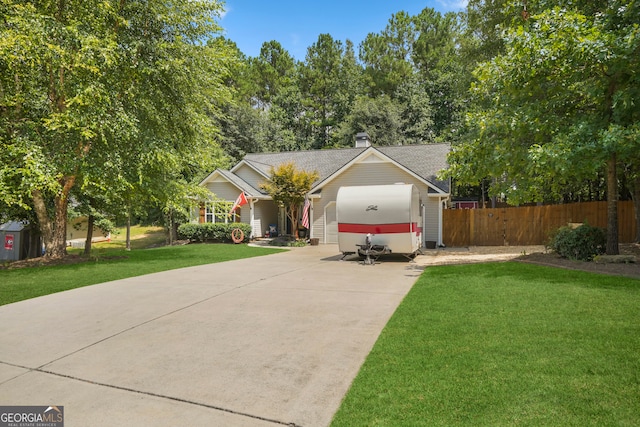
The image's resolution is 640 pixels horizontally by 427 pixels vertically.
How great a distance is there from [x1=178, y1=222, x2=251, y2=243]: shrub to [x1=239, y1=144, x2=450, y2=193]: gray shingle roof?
4.04 m

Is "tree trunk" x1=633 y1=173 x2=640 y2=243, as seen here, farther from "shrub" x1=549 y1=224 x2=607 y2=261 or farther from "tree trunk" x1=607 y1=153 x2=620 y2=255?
"shrub" x1=549 y1=224 x2=607 y2=261

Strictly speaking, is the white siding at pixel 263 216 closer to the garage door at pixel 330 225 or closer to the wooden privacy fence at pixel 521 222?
the garage door at pixel 330 225

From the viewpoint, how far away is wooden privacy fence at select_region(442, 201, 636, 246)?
1600 centimetres

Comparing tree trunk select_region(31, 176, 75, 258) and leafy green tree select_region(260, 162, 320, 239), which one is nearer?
tree trunk select_region(31, 176, 75, 258)

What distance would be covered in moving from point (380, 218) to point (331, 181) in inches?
343

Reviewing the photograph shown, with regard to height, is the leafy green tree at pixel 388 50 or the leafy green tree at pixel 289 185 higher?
the leafy green tree at pixel 388 50

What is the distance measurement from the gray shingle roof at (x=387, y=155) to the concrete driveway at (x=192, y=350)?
44.4 feet

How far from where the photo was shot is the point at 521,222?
1783cm

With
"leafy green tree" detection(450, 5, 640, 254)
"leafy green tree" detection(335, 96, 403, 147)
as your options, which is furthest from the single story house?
"leafy green tree" detection(335, 96, 403, 147)

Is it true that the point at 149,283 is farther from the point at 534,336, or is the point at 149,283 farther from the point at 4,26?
the point at 4,26

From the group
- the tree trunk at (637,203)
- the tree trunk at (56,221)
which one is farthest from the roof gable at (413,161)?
the tree trunk at (56,221)

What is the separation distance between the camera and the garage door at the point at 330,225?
21.1 m

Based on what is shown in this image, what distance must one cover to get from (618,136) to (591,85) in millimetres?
2132

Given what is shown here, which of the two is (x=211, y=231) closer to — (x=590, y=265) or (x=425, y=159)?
(x=425, y=159)
